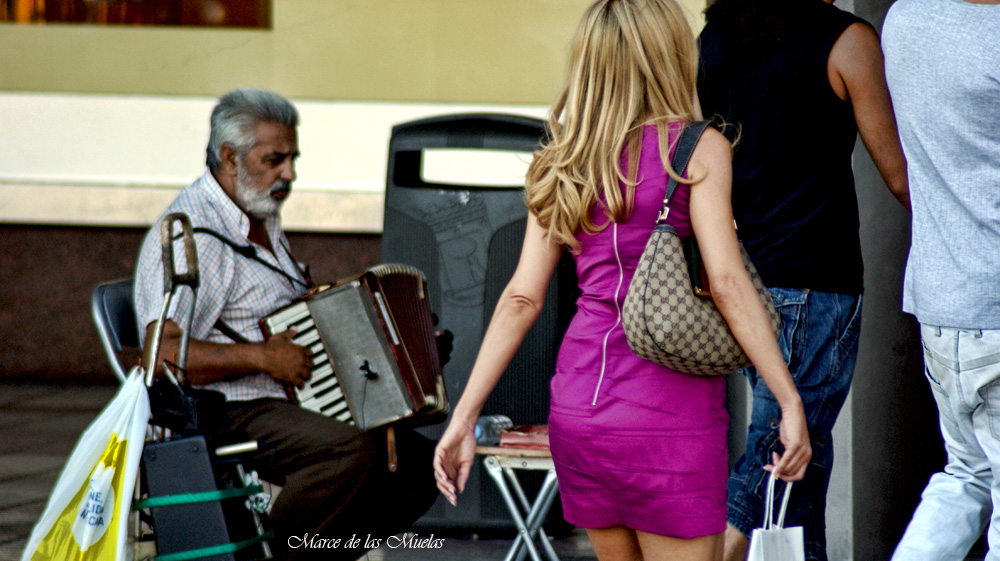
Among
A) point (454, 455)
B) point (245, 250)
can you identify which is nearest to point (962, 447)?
point (454, 455)

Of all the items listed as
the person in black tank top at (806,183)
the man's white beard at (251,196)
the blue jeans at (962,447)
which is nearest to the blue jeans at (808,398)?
the person in black tank top at (806,183)

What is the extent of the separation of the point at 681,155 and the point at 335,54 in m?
4.79

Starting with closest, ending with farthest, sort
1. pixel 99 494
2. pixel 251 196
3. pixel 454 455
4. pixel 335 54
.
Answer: pixel 454 455 < pixel 99 494 < pixel 251 196 < pixel 335 54

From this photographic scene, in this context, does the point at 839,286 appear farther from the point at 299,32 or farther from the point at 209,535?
A: the point at 299,32

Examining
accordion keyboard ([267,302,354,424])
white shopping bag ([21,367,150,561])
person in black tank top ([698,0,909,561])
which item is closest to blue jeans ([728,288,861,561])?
person in black tank top ([698,0,909,561])

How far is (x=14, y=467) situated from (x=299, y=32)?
9.79 feet

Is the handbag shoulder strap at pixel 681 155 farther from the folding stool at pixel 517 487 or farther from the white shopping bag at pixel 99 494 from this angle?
the folding stool at pixel 517 487

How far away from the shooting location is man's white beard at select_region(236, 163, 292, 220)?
3066 mm

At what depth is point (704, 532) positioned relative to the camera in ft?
5.30

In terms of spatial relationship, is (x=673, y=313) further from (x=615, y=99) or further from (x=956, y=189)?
A: (x=956, y=189)

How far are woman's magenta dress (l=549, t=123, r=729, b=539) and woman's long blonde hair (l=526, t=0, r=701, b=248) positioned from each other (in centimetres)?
3

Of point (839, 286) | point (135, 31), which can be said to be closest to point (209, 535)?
point (839, 286)

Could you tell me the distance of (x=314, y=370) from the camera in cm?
278

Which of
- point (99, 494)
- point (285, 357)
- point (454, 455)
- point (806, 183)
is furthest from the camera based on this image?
point (285, 357)
